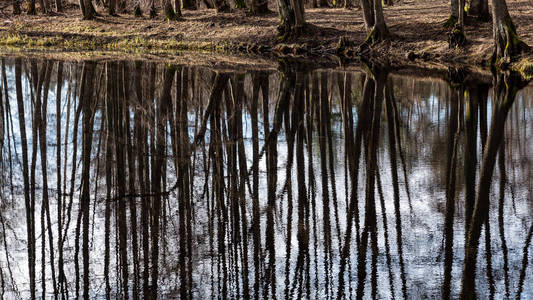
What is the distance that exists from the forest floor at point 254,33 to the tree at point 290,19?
1.48 ft

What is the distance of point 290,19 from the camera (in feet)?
117

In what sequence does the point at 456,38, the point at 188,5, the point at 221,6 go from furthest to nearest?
the point at 188,5 < the point at 221,6 < the point at 456,38

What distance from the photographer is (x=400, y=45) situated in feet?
103

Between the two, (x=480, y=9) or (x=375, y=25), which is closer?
(x=375, y=25)

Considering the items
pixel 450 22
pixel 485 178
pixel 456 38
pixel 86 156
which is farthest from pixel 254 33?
pixel 485 178

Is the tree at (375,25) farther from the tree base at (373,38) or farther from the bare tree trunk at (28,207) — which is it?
the bare tree trunk at (28,207)

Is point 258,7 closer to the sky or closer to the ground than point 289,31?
closer to the sky

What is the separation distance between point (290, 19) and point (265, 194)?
26789mm

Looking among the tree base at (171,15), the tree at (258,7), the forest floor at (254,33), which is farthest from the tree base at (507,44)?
the tree base at (171,15)

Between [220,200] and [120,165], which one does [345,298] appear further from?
[120,165]

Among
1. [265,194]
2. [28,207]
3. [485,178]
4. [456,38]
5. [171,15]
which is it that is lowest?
[485,178]

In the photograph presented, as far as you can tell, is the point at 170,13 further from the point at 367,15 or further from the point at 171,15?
the point at 367,15

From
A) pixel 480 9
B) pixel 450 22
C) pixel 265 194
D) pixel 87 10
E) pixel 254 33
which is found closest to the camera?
pixel 265 194

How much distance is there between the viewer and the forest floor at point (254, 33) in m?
30.6
